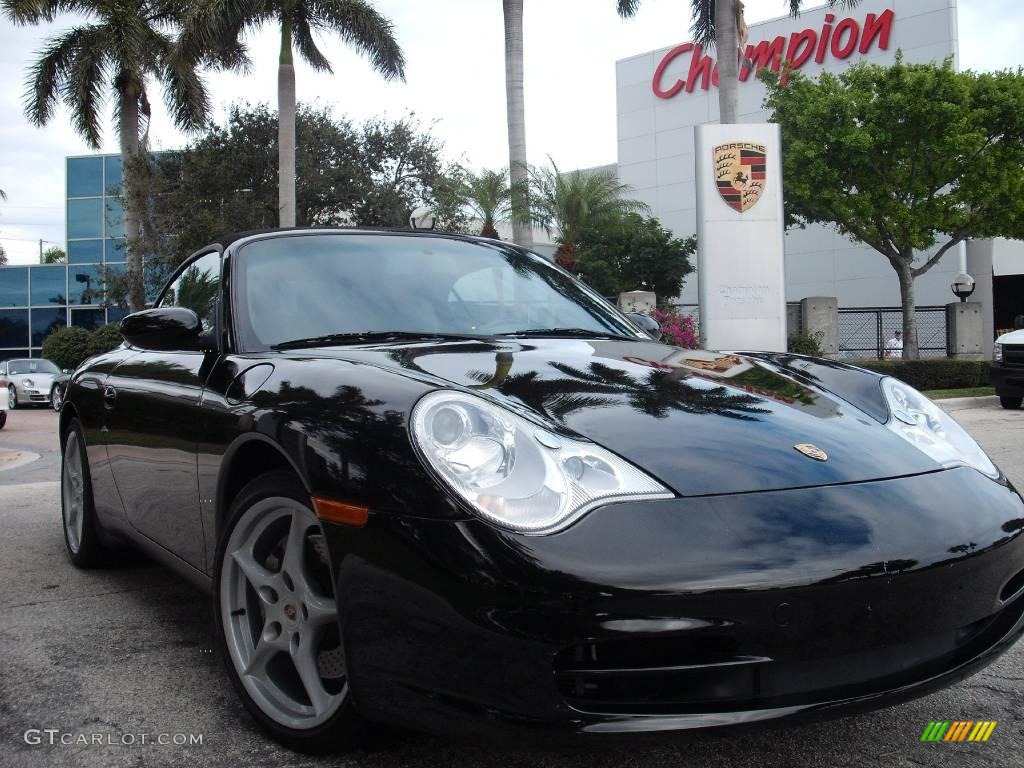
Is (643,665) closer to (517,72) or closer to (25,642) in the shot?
(25,642)

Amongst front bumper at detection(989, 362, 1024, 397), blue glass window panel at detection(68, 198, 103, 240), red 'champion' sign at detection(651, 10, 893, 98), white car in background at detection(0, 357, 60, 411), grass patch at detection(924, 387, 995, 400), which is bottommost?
grass patch at detection(924, 387, 995, 400)

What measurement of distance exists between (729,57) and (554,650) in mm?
21263

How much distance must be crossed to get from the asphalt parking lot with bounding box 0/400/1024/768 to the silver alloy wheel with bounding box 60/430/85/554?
1.25 ft

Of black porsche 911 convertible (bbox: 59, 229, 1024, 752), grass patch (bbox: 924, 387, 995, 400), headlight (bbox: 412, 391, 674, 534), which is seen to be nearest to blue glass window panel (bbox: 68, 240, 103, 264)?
grass patch (bbox: 924, 387, 995, 400)

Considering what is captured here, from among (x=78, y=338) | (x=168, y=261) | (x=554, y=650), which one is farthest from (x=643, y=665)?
(x=78, y=338)

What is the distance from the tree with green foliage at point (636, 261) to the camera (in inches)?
1496

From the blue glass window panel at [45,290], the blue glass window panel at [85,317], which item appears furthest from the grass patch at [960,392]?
the blue glass window panel at [45,290]

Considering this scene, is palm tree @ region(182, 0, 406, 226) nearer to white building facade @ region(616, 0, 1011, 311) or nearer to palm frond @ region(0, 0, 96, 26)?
palm frond @ region(0, 0, 96, 26)

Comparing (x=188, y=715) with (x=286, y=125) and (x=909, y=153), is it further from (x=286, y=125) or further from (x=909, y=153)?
(x=909, y=153)

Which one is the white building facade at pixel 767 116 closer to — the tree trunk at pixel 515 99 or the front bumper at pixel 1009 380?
the tree trunk at pixel 515 99

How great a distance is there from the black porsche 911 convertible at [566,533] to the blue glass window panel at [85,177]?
50.1 meters

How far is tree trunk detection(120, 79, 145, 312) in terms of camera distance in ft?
86.1

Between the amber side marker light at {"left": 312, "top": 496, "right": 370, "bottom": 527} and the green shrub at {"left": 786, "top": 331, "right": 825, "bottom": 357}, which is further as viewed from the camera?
the green shrub at {"left": 786, "top": 331, "right": 825, "bottom": 357}

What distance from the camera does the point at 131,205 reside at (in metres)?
26.6
